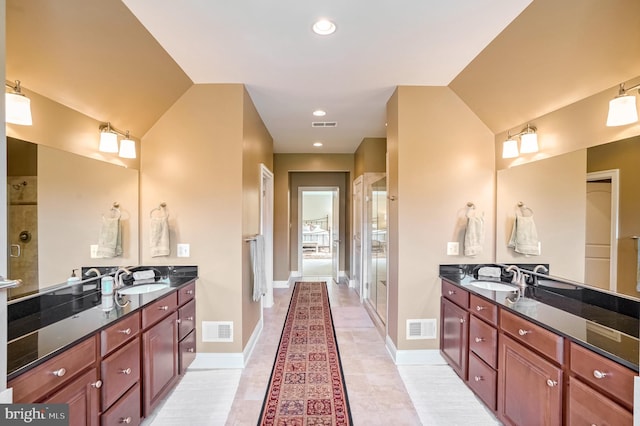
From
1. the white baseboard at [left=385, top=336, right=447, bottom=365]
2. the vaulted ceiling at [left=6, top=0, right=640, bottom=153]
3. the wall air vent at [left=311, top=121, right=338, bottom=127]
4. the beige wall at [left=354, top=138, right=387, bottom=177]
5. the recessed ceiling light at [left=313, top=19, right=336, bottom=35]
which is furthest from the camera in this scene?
the beige wall at [left=354, top=138, right=387, bottom=177]

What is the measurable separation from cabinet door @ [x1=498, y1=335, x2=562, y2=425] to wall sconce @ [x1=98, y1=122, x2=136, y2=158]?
3266mm

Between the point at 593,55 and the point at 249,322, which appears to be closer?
the point at 593,55

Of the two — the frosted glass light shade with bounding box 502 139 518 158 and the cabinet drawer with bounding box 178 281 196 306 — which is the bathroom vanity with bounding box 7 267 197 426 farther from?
the frosted glass light shade with bounding box 502 139 518 158

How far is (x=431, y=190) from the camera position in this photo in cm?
296

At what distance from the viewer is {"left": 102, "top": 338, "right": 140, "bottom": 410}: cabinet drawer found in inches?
64.0

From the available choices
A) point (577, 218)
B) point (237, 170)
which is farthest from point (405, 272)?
point (237, 170)

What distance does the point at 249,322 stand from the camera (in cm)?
320

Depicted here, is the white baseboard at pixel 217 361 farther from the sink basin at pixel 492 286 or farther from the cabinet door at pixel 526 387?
the sink basin at pixel 492 286

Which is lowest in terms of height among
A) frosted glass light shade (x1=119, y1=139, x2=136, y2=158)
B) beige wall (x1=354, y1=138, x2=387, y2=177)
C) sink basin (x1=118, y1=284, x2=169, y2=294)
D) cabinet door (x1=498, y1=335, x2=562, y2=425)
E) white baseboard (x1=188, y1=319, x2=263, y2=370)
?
white baseboard (x1=188, y1=319, x2=263, y2=370)

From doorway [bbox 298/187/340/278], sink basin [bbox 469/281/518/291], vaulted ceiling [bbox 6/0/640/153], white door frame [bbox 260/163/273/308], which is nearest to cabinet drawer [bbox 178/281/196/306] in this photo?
vaulted ceiling [bbox 6/0/640/153]

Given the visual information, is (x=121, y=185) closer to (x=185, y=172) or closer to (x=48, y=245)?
(x=185, y=172)

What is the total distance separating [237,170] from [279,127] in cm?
172

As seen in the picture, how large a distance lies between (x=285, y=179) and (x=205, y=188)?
3.27m

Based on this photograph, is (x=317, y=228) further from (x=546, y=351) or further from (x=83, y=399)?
(x=83, y=399)
